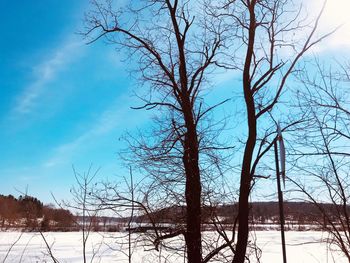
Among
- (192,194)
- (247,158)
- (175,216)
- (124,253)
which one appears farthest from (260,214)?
(124,253)

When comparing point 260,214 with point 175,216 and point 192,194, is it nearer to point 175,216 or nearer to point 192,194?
point 192,194

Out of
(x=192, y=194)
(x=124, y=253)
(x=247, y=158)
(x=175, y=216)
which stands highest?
(x=247, y=158)

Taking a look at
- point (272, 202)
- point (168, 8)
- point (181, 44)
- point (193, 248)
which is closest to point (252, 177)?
point (272, 202)

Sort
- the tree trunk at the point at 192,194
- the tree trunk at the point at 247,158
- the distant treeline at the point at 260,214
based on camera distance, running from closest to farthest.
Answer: the distant treeline at the point at 260,214 < the tree trunk at the point at 247,158 < the tree trunk at the point at 192,194

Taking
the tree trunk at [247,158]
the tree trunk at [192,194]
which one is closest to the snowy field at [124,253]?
the tree trunk at [192,194]

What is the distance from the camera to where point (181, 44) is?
674 cm

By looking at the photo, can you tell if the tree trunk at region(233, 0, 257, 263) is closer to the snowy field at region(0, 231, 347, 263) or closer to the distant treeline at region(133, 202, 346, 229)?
the distant treeline at region(133, 202, 346, 229)

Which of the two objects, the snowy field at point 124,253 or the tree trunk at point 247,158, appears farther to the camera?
the snowy field at point 124,253

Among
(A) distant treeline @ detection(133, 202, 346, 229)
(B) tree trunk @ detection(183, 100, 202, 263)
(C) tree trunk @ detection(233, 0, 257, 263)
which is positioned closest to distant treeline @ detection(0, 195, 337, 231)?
(A) distant treeline @ detection(133, 202, 346, 229)

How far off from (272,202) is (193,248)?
4.68 feet

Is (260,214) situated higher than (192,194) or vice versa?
(192,194)

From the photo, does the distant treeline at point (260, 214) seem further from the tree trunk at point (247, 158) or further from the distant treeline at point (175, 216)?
the tree trunk at point (247, 158)

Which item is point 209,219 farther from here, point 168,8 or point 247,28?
point 168,8

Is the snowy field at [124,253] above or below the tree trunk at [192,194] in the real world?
below
